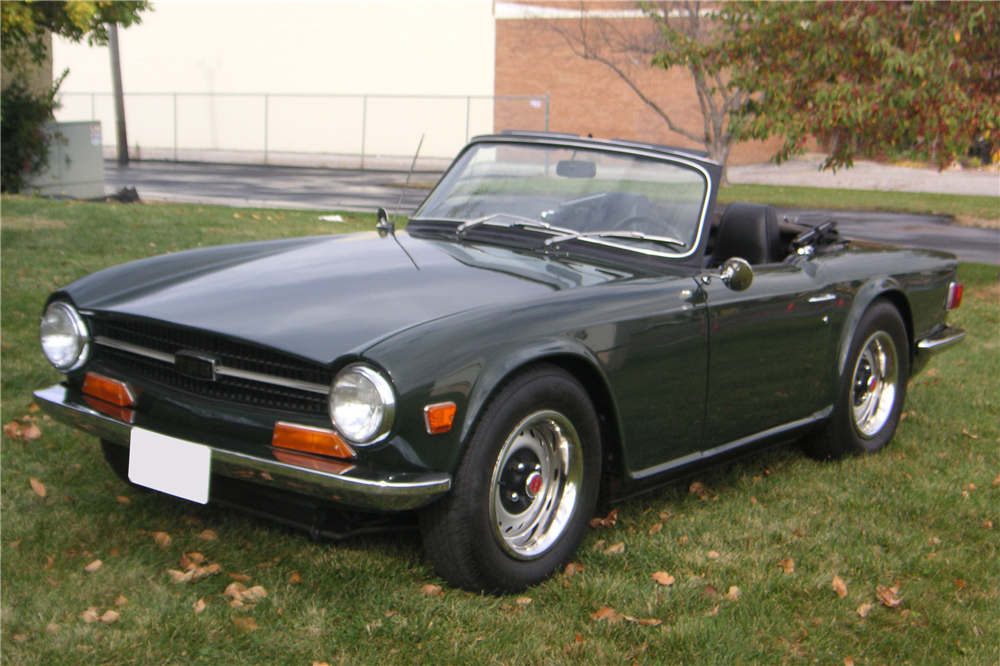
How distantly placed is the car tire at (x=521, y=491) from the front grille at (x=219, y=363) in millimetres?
504

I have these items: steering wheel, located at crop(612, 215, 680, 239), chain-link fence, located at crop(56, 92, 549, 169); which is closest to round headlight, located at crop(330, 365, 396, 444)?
steering wheel, located at crop(612, 215, 680, 239)

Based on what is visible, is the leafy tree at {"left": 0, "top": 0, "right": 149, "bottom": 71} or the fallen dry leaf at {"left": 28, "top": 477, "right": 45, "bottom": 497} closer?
the fallen dry leaf at {"left": 28, "top": 477, "right": 45, "bottom": 497}

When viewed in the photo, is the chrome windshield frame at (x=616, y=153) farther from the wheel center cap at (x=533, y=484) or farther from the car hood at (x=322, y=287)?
the wheel center cap at (x=533, y=484)

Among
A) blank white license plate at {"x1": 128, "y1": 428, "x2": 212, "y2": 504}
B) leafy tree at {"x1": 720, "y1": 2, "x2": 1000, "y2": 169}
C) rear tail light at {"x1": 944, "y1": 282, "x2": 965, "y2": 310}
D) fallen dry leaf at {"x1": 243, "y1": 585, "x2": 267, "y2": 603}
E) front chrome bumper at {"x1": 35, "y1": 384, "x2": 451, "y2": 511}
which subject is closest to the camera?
front chrome bumper at {"x1": 35, "y1": 384, "x2": 451, "y2": 511}

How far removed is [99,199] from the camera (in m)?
16.0

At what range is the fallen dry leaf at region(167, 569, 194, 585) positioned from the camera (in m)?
3.27

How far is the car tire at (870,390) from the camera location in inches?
185

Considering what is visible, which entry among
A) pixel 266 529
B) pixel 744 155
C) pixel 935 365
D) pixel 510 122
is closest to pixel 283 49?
pixel 510 122

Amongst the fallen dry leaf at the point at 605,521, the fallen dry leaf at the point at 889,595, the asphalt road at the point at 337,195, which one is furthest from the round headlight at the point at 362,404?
the asphalt road at the point at 337,195

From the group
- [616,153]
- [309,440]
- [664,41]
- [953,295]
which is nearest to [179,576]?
[309,440]

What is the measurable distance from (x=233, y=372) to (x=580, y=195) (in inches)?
74.7

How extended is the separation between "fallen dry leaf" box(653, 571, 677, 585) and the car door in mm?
647

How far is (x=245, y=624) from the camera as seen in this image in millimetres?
3016

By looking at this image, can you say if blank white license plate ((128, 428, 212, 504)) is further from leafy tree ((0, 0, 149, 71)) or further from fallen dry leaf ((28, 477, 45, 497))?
leafy tree ((0, 0, 149, 71))
